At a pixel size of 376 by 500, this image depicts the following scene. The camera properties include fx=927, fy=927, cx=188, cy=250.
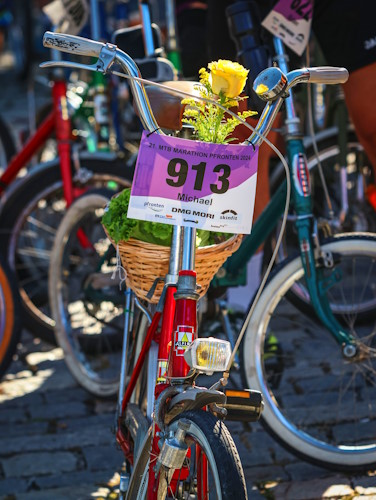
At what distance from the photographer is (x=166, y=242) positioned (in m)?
2.68

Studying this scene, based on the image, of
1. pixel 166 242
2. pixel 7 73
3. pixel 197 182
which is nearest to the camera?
pixel 197 182

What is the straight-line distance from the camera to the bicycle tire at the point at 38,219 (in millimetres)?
4449

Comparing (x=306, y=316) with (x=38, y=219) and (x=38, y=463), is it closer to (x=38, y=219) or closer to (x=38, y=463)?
(x=38, y=463)

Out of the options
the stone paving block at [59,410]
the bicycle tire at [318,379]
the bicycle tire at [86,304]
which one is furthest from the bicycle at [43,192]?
the bicycle tire at [318,379]

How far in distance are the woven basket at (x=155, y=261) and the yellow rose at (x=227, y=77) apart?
46cm

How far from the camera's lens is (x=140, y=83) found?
2.41 metres

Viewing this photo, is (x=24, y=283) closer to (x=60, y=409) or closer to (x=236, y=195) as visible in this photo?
(x=60, y=409)

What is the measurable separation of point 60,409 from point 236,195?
2.03 metres

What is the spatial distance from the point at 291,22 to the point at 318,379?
1623 mm

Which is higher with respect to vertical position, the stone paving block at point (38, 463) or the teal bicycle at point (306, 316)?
the teal bicycle at point (306, 316)

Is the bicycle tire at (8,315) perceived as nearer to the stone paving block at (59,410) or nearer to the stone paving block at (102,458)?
the stone paving block at (59,410)

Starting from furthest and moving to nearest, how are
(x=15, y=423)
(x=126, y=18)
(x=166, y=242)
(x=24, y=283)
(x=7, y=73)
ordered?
Answer: 1. (x=7, y=73)
2. (x=126, y=18)
3. (x=24, y=283)
4. (x=15, y=423)
5. (x=166, y=242)

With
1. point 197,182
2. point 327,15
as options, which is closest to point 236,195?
point 197,182

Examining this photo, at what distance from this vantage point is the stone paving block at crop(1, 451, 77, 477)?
3490 millimetres
